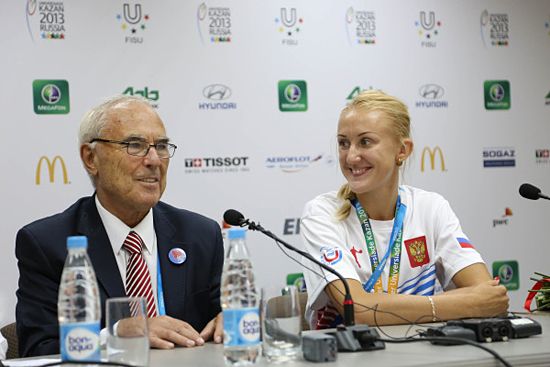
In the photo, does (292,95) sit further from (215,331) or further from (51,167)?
(215,331)

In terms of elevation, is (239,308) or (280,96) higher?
(280,96)

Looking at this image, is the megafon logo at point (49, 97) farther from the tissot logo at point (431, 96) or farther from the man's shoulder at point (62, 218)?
the tissot logo at point (431, 96)

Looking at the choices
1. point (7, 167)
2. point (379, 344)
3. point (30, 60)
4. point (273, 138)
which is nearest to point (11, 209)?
point (7, 167)

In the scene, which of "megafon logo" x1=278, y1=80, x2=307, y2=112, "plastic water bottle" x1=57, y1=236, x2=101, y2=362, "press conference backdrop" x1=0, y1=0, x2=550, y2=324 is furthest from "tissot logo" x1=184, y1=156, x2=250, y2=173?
"plastic water bottle" x1=57, y1=236, x2=101, y2=362

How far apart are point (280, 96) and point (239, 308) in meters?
2.82

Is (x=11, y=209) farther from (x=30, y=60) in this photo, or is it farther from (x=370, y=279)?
(x=370, y=279)

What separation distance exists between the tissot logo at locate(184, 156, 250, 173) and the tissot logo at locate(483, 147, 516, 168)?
65.3 inches

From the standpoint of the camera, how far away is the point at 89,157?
2.77m

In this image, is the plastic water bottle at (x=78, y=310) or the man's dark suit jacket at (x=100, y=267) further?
the man's dark suit jacket at (x=100, y=267)

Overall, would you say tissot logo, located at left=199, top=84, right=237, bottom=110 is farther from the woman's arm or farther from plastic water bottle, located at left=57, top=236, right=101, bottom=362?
plastic water bottle, located at left=57, top=236, right=101, bottom=362

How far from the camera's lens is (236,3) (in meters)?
4.42

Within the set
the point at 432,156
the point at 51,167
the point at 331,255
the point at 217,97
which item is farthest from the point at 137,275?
the point at 432,156

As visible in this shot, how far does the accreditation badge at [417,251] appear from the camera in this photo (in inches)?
114

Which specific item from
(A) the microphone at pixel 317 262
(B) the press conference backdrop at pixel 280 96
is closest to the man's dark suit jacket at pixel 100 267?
(A) the microphone at pixel 317 262
